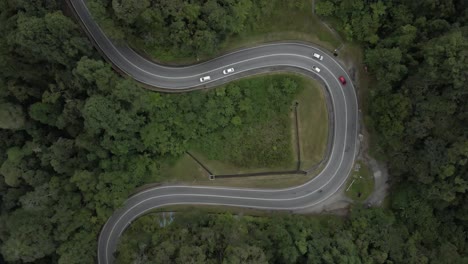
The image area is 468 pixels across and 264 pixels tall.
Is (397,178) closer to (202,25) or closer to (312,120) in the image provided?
(312,120)

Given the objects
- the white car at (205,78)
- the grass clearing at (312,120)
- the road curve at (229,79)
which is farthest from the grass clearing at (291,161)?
the white car at (205,78)

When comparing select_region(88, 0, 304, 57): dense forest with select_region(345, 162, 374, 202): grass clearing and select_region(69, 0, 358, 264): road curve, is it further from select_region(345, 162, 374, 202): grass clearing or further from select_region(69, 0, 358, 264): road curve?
select_region(345, 162, 374, 202): grass clearing

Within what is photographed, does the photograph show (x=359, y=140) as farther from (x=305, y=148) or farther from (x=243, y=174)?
(x=243, y=174)

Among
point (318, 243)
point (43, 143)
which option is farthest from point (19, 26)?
point (318, 243)

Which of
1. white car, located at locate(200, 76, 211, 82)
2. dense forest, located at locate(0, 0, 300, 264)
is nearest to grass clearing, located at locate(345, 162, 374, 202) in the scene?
dense forest, located at locate(0, 0, 300, 264)

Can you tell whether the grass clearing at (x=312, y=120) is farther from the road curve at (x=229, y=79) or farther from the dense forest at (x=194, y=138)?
the dense forest at (x=194, y=138)
